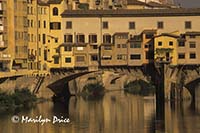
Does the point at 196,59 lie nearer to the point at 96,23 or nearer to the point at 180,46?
the point at 180,46

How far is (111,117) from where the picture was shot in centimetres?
4466

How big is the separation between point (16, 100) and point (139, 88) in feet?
83.7

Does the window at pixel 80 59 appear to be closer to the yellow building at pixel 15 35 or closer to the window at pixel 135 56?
the window at pixel 135 56

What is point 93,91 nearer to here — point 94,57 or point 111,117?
point 94,57

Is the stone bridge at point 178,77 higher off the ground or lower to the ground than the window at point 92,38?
lower

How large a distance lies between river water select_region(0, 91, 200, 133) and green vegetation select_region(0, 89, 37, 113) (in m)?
0.77

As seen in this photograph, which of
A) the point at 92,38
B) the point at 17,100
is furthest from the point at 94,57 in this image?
the point at 17,100

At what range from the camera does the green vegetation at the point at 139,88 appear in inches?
2844

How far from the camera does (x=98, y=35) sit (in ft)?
186

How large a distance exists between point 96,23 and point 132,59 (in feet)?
10.9

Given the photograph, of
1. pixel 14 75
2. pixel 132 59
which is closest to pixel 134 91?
pixel 132 59

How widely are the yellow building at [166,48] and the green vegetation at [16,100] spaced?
8.46 metres

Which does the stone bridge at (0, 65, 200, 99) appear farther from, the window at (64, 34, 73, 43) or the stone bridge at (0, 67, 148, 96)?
the window at (64, 34, 73, 43)

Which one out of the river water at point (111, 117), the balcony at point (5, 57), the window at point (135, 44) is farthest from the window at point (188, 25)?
the balcony at point (5, 57)
